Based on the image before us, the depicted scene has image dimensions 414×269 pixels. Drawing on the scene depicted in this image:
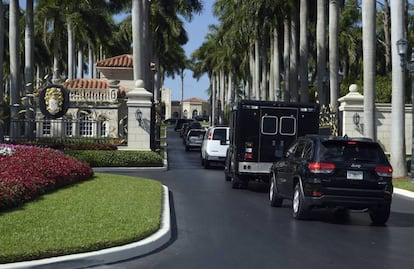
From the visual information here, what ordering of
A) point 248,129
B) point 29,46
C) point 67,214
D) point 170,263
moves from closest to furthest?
point 170,263, point 67,214, point 248,129, point 29,46

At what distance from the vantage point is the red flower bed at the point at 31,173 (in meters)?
12.0

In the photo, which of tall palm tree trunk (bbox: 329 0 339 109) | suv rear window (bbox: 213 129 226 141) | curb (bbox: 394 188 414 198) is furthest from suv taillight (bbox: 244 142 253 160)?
tall palm tree trunk (bbox: 329 0 339 109)

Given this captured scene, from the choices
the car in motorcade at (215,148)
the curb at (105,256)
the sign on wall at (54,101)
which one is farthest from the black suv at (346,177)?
the sign on wall at (54,101)

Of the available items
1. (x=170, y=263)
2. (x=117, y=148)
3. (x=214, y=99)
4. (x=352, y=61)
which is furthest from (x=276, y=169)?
(x=214, y=99)

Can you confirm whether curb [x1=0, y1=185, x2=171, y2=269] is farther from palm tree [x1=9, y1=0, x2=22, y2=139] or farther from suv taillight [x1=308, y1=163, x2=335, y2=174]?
palm tree [x1=9, y1=0, x2=22, y2=139]

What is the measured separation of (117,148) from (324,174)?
16.1m

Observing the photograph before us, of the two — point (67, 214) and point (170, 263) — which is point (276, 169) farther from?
point (170, 263)

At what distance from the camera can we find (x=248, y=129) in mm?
17906

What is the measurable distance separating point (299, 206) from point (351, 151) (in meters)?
1.52

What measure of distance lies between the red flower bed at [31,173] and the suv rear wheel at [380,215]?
23.3 ft

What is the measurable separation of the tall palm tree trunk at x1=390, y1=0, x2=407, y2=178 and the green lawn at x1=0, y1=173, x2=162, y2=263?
35.8ft

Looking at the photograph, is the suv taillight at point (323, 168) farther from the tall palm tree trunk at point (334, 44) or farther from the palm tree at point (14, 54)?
the palm tree at point (14, 54)

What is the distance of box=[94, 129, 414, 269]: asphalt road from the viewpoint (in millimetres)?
8406

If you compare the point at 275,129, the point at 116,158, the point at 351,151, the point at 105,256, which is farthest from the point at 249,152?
the point at 105,256
